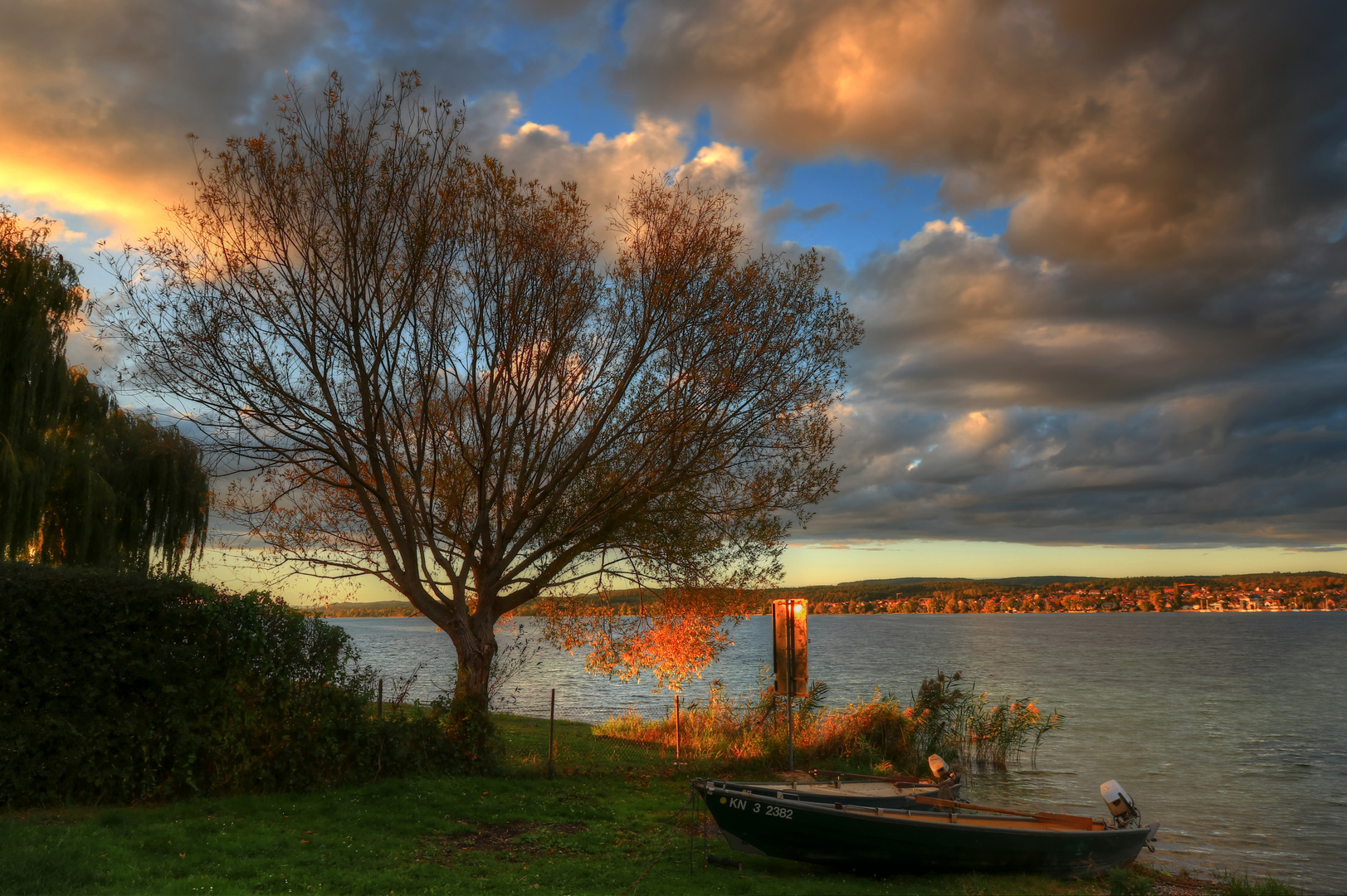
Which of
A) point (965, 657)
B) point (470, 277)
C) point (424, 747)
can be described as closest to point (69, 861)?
point (424, 747)

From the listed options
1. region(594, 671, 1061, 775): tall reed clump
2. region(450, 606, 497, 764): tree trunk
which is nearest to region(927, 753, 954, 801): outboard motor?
region(594, 671, 1061, 775): tall reed clump

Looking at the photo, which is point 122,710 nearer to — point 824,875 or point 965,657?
point 824,875

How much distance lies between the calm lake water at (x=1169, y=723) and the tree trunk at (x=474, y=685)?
6.68ft

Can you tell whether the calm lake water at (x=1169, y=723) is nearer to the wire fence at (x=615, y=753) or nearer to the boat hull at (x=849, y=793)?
the wire fence at (x=615, y=753)

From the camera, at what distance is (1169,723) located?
3884cm

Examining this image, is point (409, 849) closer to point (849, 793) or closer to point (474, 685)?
point (474, 685)

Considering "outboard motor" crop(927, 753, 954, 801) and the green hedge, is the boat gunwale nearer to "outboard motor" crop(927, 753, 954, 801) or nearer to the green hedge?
"outboard motor" crop(927, 753, 954, 801)

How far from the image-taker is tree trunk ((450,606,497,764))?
49.5 feet

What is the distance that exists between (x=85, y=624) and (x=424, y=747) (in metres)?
5.62

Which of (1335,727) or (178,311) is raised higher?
(178,311)

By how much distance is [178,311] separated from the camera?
48.0 feet

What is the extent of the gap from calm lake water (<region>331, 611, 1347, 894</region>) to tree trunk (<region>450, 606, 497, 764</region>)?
203 centimetres

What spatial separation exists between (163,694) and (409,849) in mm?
4232

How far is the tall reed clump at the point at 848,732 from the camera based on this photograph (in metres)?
18.8
